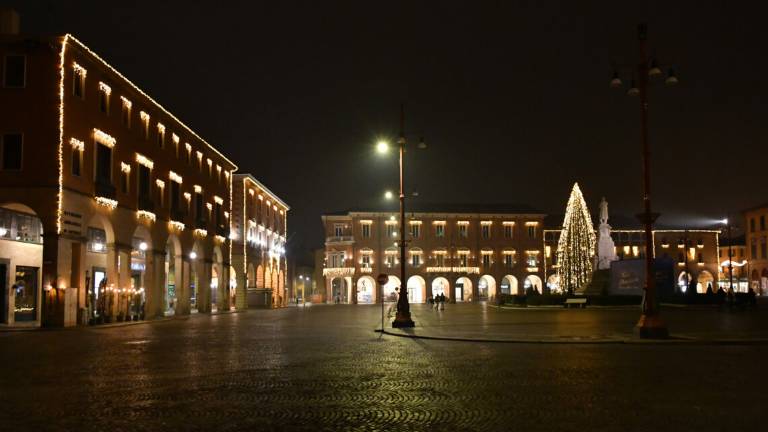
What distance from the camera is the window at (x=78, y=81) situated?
35812 mm

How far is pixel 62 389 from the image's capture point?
12.4 metres

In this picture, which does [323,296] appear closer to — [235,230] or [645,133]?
[235,230]

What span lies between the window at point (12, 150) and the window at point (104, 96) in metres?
5.72

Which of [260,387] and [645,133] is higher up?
[645,133]

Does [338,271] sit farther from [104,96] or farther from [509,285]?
[104,96]

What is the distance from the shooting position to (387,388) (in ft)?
41.2

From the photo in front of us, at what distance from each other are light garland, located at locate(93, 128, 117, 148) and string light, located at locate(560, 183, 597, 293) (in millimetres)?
33276

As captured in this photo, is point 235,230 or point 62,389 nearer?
point 62,389

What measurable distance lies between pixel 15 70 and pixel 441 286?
8058cm

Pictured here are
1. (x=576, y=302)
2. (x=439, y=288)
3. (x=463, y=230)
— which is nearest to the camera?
(x=576, y=302)

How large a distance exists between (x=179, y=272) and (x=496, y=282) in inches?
2508

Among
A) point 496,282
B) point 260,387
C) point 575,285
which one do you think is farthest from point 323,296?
point 260,387

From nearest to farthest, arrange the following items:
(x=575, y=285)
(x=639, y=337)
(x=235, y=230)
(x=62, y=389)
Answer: (x=62, y=389), (x=639, y=337), (x=575, y=285), (x=235, y=230)

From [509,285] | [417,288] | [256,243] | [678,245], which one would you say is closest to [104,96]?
[256,243]
